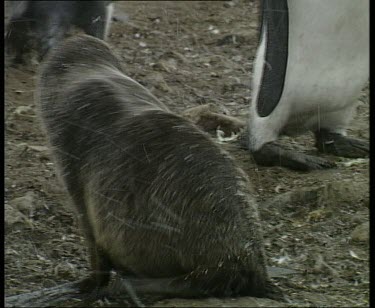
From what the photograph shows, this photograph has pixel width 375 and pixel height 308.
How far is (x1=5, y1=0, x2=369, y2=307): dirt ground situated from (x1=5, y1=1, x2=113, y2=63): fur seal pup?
0.42ft

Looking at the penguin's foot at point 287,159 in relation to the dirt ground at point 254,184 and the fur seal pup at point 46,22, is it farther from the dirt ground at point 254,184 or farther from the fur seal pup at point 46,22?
the fur seal pup at point 46,22

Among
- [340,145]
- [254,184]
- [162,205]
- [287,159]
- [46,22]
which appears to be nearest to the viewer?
[162,205]

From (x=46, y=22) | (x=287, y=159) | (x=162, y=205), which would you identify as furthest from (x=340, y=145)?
(x=46, y=22)

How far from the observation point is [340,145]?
313 cm

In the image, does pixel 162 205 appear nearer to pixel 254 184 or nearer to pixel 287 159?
pixel 254 184

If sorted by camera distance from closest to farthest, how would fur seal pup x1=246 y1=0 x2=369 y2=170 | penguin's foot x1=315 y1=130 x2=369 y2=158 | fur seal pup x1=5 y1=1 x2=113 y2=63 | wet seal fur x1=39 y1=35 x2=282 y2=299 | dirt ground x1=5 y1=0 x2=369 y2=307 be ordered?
wet seal fur x1=39 y1=35 x2=282 y2=299 → dirt ground x1=5 y1=0 x2=369 y2=307 → fur seal pup x1=246 y1=0 x2=369 y2=170 → penguin's foot x1=315 y1=130 x2=369 y2=158 → fur seal pup x1=5 y1=1 x2=113 y2=63

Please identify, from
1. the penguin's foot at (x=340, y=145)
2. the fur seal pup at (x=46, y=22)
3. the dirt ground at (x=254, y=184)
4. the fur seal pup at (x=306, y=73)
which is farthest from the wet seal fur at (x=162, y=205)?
the fur seal pup at (x=46, y=22)

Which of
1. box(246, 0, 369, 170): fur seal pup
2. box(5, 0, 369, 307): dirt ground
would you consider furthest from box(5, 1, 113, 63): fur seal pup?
box(246, 0, 369, 170): fur seal pup

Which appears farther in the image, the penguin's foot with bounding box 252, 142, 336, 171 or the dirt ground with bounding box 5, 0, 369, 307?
the penguin's foot with bounding box 252, 142, 336, 171

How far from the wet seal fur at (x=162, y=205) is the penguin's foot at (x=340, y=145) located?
1.14 m

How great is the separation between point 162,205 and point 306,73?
1.22 m

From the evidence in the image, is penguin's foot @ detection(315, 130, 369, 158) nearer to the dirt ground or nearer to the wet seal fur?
the dirt ground

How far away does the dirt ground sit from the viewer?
2.21 m
